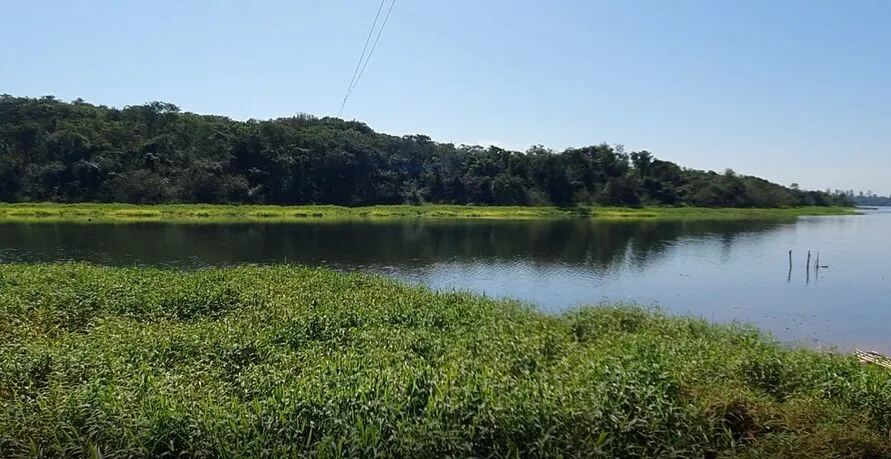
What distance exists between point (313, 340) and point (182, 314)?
13.9 ft

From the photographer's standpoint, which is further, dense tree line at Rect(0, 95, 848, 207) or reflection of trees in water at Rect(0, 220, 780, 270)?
dense tree line at Rect(0, 95, 848, 207)

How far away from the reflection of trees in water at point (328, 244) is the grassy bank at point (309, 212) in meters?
9.98

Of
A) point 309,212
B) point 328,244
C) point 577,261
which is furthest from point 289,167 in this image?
point 577,261

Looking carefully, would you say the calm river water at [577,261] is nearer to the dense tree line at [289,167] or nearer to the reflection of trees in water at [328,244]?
the reflection of trees in water at [328,244]

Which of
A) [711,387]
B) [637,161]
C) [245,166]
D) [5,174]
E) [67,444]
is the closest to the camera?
[67,444]

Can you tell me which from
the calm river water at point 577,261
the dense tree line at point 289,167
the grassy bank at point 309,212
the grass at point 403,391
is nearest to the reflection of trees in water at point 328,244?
the calm river water at point 577,261

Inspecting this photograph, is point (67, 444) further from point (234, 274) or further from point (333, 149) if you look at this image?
point (333, 149)

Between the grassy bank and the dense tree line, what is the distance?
483 centimetres

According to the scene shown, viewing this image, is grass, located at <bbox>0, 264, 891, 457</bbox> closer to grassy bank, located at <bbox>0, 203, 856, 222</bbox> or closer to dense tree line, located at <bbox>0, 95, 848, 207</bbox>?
grassy bank, located at <bbox>0, 203, 856, 222</bbox>

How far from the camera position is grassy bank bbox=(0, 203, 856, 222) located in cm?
5653

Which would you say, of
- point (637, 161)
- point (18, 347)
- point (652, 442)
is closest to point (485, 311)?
point (652, 442)

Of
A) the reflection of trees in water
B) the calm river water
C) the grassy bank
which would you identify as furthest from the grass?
the grassy bank

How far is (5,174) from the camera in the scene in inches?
2662

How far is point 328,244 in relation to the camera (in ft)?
127
